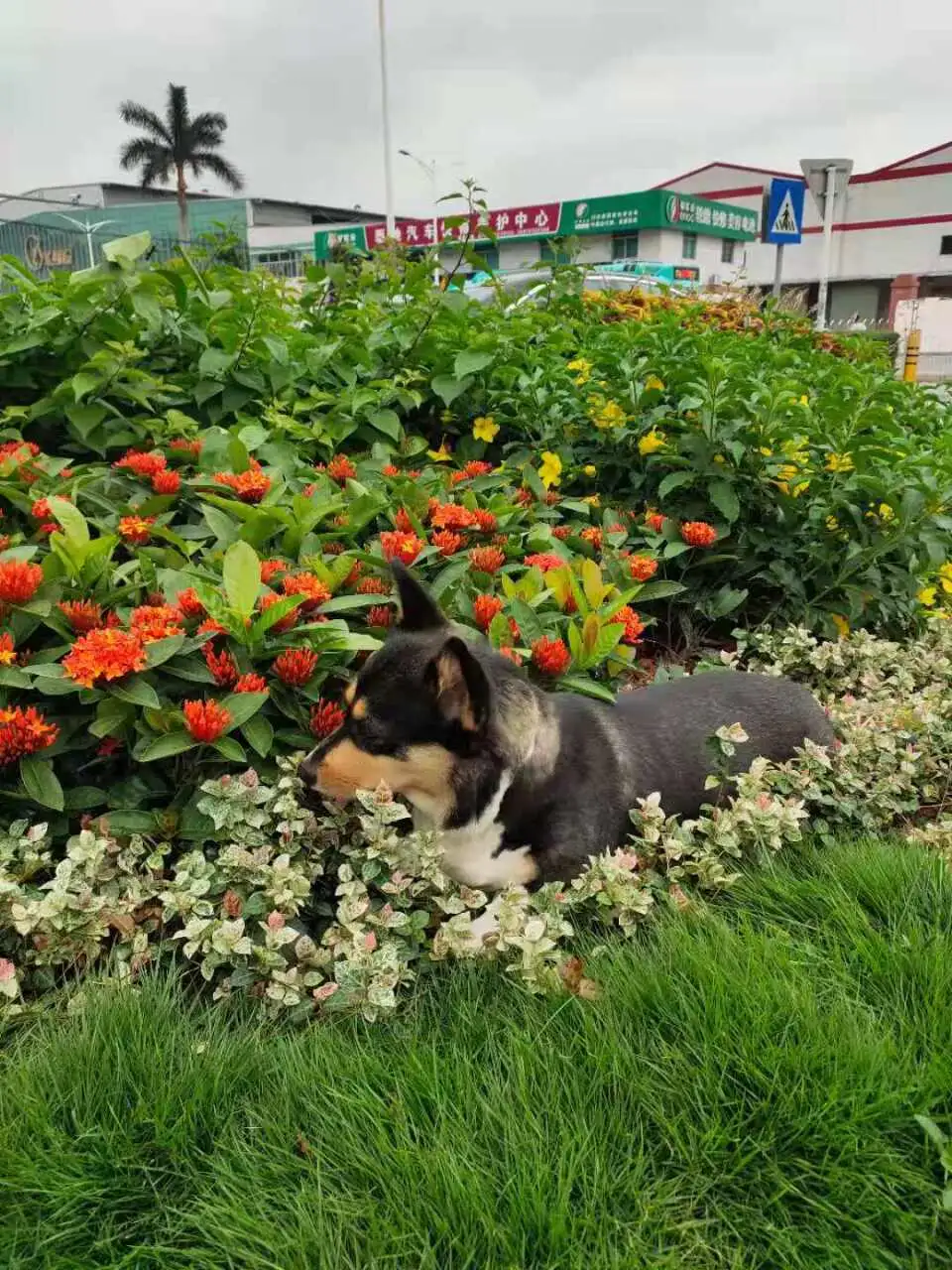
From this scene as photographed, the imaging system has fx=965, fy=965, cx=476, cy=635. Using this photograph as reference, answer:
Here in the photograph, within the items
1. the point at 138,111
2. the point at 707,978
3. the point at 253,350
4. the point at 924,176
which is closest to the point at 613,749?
the point at 707,978

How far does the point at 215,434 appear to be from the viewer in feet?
13.1

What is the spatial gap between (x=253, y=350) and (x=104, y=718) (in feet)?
8.19

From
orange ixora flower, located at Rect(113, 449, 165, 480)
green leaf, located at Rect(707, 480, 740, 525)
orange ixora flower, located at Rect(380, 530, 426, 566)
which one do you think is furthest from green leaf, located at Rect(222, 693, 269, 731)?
green leaf, located at Rect(707, 480, 740, 525)

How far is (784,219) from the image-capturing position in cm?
1189

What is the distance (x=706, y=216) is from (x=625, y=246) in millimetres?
4003

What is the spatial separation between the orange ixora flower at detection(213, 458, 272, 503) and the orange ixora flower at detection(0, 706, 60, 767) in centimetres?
130

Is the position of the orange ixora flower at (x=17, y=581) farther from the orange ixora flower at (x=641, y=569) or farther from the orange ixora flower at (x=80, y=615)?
the orange ixora flower at (x=641, y=569)

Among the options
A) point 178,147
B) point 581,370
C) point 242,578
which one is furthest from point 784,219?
point 178,147

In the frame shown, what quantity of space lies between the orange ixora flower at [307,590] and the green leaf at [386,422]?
5.79 ft

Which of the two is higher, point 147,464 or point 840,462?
point 147,464

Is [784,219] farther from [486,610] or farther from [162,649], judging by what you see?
[162,649]

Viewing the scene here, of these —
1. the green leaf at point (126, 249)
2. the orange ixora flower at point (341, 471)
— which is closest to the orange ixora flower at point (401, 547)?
the orange ixora flower at point (341, 471)

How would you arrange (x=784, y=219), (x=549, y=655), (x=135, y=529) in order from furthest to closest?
(x=784, y=219) → (x=135, y=529) → (x=549, y=655)

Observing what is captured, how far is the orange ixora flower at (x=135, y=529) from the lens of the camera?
327 centimetres
